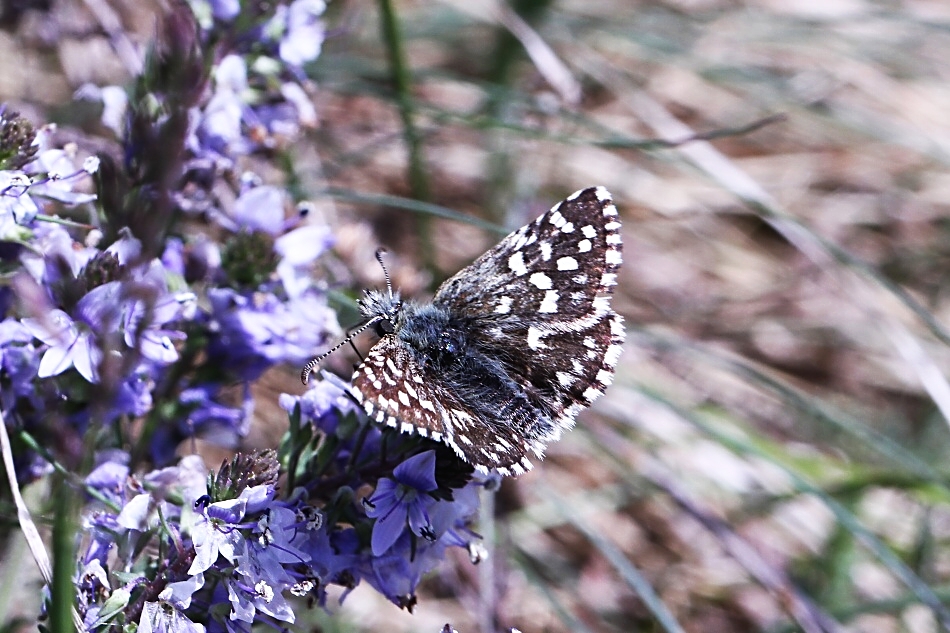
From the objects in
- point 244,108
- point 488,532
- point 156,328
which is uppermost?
point 244,108

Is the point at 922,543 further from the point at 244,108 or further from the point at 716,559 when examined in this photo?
the point at 244,108

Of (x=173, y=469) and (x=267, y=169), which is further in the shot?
(x=267, y=169)

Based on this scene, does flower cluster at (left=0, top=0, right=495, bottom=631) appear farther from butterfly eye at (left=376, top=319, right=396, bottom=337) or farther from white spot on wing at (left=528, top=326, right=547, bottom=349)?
white spot on wing at (left=528, top=326, right=547, bottom=349)

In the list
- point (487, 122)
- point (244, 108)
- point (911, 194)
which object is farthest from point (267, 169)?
point (911, 194)

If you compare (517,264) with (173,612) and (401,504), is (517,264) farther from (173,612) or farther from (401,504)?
(173,612)

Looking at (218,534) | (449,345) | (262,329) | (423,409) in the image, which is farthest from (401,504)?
(262,329)

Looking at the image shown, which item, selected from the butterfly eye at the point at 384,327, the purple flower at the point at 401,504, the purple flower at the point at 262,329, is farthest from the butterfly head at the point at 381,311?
the purple flower at the point at 401,504

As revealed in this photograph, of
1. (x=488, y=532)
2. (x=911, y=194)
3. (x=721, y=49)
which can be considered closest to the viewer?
(x=488, y=532)
